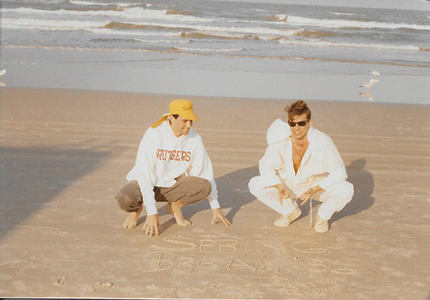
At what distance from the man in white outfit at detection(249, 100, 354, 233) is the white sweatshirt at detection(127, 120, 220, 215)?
439mm

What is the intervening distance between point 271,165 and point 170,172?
0.74 m

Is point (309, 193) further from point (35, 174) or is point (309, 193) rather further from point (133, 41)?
point (133, 41)

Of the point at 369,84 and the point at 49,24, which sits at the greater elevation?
the point at 369,84

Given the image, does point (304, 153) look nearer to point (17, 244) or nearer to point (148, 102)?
point (17, 244)

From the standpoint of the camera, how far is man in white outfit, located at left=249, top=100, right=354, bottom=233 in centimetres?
464

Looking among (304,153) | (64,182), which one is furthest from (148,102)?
(304,153)

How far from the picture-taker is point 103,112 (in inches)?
367

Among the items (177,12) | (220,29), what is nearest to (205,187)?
(220,29)

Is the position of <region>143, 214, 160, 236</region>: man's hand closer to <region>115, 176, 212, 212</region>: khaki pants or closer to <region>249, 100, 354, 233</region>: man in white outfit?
<region>115, 176, 212, 212</region>: khaki pants

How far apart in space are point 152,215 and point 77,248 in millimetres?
542

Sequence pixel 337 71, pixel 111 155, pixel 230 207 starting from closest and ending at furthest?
1. pixel 230 207
2. pixel 111 155
3. pixel 337 71

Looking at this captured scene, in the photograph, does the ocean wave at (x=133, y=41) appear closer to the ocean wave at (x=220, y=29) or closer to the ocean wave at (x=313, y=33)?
the ocean wave at (x=220, y=29)

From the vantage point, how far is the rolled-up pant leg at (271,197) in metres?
4.80

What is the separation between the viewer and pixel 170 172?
15.4 feet
